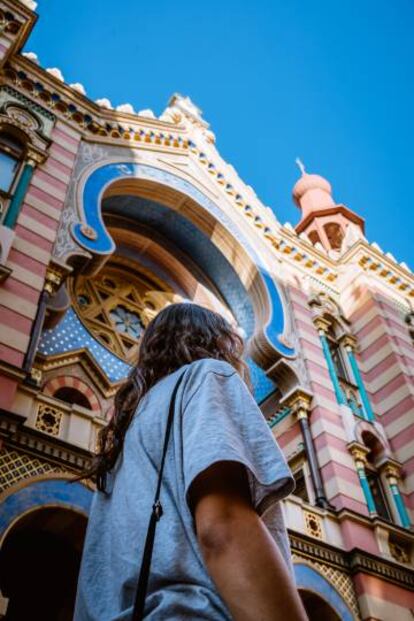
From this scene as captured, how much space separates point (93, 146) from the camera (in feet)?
32.9

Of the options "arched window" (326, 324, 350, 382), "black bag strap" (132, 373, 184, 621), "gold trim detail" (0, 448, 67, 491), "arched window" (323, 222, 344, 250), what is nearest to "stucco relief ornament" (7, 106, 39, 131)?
"gold trim detail" (0, 448, 67, 491)

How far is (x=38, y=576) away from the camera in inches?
242

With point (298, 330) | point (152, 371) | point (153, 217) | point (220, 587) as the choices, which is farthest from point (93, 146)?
point (220, 587)

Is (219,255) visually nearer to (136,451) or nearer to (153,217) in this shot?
(153,217)

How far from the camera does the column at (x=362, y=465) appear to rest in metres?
8.24

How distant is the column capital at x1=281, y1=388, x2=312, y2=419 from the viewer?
29.5ft

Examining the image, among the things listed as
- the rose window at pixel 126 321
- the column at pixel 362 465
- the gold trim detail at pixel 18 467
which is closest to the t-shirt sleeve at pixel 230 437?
the gold trim detail at pixel 18 467

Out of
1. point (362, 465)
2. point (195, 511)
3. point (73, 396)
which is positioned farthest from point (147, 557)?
point (362, 465)

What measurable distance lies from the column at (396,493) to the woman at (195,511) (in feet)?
24.6

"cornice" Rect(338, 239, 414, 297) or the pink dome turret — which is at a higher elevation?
the pink dome turret

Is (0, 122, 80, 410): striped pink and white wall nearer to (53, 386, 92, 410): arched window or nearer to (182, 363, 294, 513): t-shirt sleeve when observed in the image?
(53, 386, 92, 410): arched window

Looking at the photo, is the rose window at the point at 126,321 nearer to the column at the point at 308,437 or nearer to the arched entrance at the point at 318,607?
the column at the point at 308,437

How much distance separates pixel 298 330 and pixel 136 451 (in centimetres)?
890

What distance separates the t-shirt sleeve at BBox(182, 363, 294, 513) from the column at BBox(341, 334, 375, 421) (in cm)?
866
